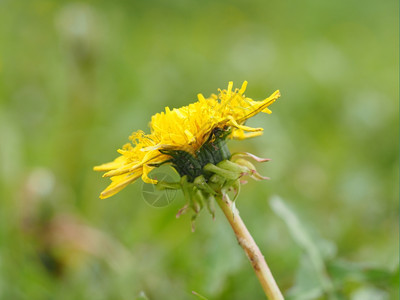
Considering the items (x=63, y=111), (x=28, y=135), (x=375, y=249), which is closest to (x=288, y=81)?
(x=63, y=111)

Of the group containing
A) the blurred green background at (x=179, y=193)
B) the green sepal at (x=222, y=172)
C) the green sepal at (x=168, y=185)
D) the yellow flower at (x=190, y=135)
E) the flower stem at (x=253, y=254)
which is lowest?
the flower stem at (x=253, y=254)

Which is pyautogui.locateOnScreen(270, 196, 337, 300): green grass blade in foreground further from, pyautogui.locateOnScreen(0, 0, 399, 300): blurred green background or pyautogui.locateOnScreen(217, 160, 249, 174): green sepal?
pyautogui.locateOnScreen(217, 160, 249, 174): green sepal

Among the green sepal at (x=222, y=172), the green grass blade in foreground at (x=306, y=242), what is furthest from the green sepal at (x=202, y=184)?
the green grass blade in foreground at (x=306, y=242)

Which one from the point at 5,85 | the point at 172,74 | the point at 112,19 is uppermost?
the point at 112,19

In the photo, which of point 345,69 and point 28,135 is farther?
point 345,69

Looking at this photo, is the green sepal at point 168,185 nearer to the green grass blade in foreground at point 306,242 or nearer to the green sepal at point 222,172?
the green sepal at point 222,172

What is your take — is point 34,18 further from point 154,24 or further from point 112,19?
point 154,24

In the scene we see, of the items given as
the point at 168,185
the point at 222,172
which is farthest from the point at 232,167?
the point at 168,185

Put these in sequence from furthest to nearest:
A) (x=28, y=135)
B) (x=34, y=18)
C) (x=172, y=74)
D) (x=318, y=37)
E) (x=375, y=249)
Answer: (x=318, y=37), (x=34, y=18), (x=172, y=74), (x=28, y=135), (x=375, y=249)
